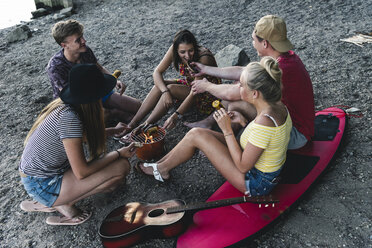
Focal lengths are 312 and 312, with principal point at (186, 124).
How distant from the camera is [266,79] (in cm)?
217

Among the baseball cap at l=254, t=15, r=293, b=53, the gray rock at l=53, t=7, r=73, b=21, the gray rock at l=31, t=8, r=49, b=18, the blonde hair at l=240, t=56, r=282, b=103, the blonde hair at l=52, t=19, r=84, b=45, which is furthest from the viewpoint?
the gray rock at l=31, t=8, r=49, b=18

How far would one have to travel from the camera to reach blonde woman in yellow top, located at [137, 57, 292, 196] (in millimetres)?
2199

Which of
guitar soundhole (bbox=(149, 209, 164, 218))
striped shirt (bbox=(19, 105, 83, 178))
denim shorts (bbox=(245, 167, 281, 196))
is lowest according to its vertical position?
guitar soundhole (bbox=(149, 209, 164, 218))

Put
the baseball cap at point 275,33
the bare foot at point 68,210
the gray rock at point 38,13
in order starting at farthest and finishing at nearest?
the gray rock at point 38,13 < the bare foot at point 68,210 < the baseball cap at point 275,33

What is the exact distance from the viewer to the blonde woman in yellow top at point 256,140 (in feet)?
7.22

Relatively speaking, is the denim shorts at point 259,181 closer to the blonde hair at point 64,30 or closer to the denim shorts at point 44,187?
the denim shorts at point 44,187

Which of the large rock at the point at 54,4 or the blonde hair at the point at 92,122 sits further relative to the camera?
the large rock at the point at 54,4

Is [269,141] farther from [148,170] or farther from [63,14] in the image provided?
[63,14]

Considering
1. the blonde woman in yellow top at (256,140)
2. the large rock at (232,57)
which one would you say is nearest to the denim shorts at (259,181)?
the blonde woman in yellow top at (256,140)

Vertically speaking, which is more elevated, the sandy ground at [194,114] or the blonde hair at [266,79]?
the blonde hair at [266,79]

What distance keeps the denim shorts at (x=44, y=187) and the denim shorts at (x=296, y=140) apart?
2099 mm

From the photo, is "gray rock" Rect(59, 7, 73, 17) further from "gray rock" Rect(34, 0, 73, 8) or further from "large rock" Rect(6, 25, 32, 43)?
"large rock" Rect(6, 25, 32, 43)

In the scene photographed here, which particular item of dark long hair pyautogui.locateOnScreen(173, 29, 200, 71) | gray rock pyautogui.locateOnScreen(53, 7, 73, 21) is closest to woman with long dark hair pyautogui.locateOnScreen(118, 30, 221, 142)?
dark long hair pyautogui.locateOnScreen(173, 29, 200, 71)

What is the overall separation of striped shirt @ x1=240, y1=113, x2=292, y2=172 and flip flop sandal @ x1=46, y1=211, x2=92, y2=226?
5.26 feet
